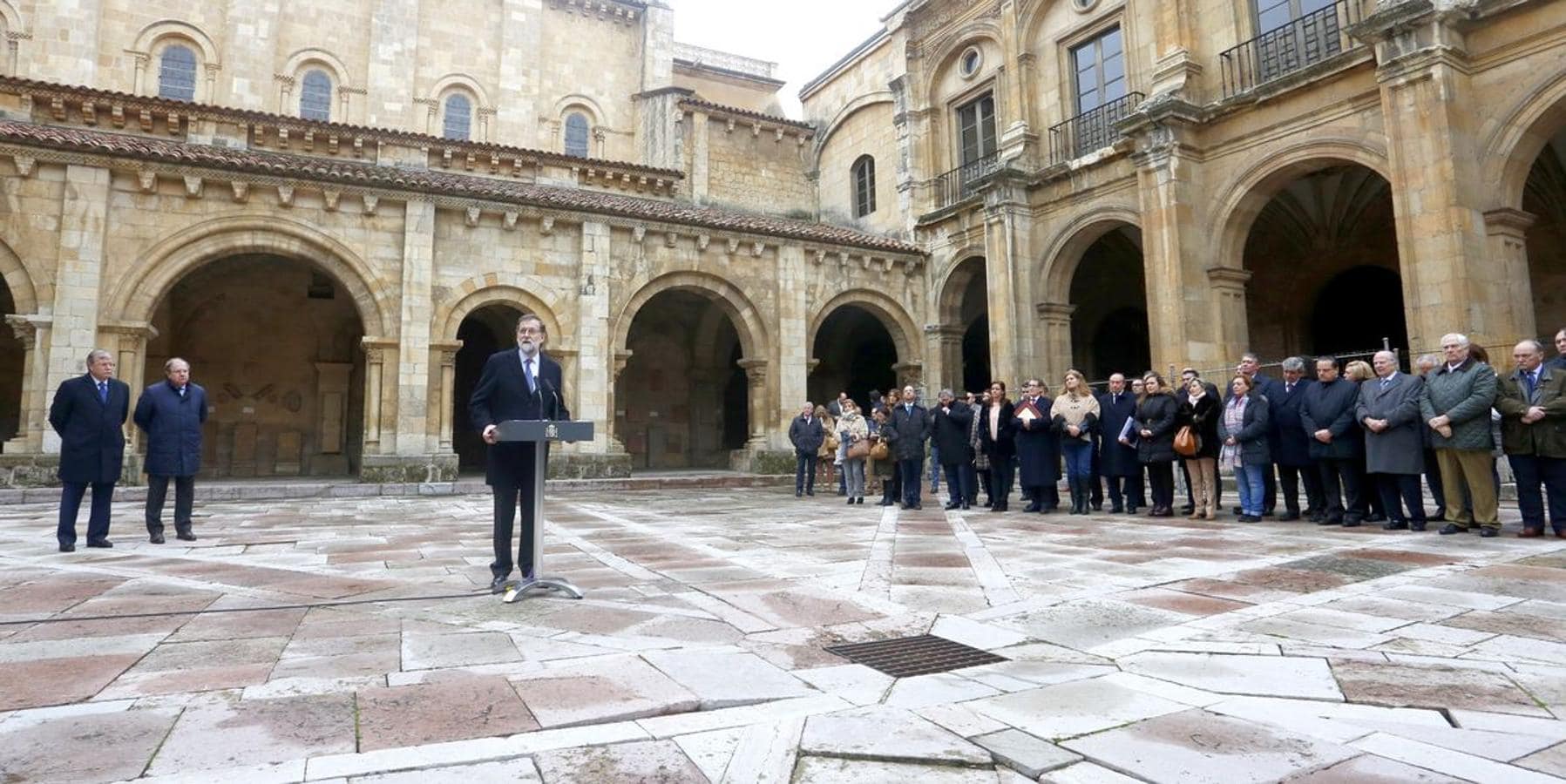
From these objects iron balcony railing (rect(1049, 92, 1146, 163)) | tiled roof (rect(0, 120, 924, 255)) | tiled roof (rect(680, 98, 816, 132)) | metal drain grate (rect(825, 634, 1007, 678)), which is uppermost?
tiled roof (rect(680, 98, 816, 132))

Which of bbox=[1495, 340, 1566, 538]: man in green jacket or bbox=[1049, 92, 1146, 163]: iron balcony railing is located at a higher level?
bbox=[1049, 92, 1146, 163]: iron balcony railing

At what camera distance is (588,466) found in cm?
1541

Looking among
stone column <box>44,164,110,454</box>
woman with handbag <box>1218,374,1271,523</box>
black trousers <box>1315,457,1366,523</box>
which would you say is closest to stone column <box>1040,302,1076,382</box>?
woman with handbag <box>1218,374,1271,523</box>

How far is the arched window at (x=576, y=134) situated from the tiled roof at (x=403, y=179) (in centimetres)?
406

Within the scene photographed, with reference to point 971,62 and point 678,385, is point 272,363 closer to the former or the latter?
point 678,385

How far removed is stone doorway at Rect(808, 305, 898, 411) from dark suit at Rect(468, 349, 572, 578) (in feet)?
61.0

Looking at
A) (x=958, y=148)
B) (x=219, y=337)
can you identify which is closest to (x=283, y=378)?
(x=219, y=337)

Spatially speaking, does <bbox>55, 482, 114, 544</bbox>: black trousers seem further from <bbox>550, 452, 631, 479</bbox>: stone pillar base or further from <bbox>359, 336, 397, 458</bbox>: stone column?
<bbox>550, 452, 631, 479</bbox>: stone pillar base

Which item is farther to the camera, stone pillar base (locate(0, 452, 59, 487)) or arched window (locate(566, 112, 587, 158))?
arched window (locate(566, 112, 587, 158))

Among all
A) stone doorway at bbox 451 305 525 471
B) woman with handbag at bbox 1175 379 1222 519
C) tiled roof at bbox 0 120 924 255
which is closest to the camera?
woman with handbag at bbox 1175 379 1222 519

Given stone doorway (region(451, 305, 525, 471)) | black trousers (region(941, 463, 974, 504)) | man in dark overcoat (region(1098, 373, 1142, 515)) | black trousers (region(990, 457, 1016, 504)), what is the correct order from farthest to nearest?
1. stone doorway (region(451, 305, 525, 471))
2. black trousers (region(941, 463, 974, 504))
3. black trousers (region(990, 457, 1016, 504))
4. man in dark overcoat (region(1098, 373, 1142, 515))

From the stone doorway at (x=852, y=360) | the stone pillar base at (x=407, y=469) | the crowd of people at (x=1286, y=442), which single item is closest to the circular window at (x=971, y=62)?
the stone doorway at (x=852, y=360)

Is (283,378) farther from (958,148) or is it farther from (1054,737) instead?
(1054,737)

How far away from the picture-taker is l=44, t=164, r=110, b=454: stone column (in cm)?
1242
